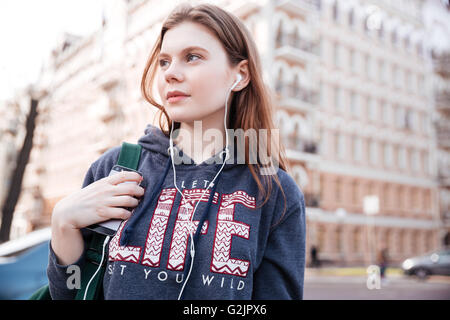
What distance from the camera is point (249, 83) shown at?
146cm

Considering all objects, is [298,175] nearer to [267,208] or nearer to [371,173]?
[371,173]

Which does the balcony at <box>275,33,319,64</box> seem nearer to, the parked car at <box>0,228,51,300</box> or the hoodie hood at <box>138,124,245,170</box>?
the parked car at <box>0,228,51,300</box>

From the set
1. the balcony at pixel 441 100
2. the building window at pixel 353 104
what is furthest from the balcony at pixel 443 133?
the building window at pixel 353 104

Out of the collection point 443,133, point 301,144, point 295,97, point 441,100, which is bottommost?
point 301,144

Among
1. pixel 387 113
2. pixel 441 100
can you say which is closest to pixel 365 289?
pixel 387 113

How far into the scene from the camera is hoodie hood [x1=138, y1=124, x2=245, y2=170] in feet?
4.31

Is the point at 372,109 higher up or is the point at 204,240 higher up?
the point at 372,109

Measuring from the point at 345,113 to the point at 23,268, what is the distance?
2553 centimetres

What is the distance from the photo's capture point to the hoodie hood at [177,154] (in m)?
1.31

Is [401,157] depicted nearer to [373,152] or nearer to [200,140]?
[373,152]

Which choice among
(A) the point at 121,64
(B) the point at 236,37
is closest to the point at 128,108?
(A) the point at 121,64

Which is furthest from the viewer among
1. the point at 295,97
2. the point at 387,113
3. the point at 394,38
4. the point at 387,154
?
the point at 387,154

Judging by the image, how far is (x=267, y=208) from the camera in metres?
1.25

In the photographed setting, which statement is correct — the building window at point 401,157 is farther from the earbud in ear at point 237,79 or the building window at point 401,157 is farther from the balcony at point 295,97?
the earbud in ear at point 237,79
